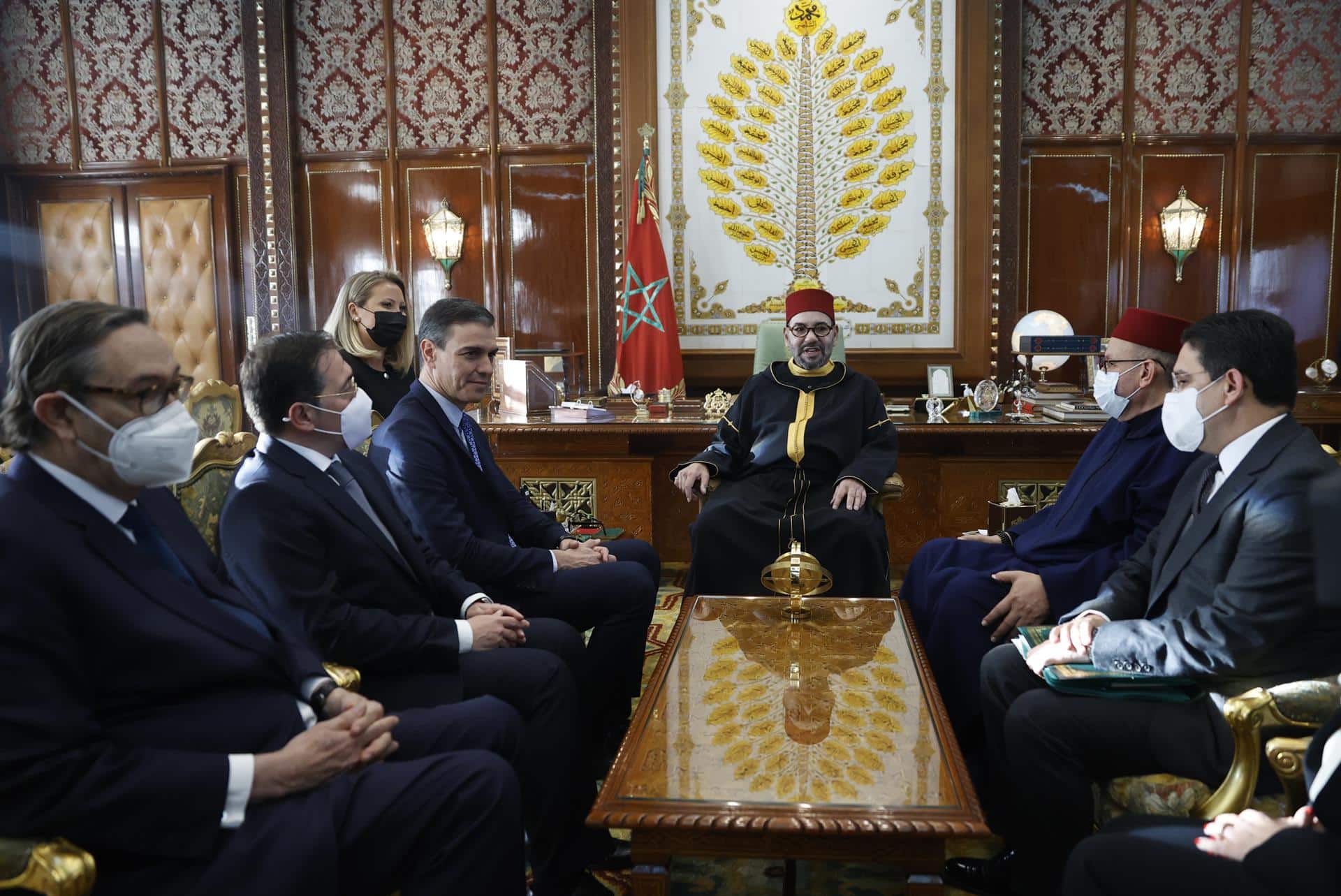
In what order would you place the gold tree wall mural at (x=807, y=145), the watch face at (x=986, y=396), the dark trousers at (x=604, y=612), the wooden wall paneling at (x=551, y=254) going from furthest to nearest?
the wooden wall paneling at (x=551, y=254)
the gold tree wall mural at (x=807, y=145)
the watch face at (x=986, y=396)
the dark trousers at (x=604, y=612)

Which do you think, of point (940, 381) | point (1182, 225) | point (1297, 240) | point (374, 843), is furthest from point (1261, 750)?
point (1297, 240)

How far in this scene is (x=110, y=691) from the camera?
145 centimetres

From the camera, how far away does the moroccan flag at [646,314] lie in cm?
584

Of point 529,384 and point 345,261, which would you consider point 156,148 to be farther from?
point 529,384

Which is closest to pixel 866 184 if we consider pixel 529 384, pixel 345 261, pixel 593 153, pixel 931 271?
pixel 931 271

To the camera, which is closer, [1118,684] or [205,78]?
[1118,684]

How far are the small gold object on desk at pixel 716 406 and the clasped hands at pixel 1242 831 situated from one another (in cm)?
363

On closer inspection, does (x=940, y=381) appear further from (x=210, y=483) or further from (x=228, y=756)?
(x=228, y=756)

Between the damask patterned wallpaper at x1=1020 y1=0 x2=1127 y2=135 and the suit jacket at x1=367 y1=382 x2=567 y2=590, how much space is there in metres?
5.14

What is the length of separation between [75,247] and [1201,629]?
824cm

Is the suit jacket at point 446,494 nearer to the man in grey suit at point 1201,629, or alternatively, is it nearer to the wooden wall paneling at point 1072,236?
the man in grey suit at point 1201,629

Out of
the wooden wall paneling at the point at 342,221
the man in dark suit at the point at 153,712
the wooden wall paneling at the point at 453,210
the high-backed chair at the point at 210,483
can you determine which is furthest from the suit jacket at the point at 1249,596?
the wooden wall paneling at the point at 342,221

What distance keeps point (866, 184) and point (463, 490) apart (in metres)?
4.06

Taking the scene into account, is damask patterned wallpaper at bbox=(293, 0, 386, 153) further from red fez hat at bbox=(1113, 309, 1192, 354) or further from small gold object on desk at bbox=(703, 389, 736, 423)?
red fez hat at bbox=(1113, 309, 1192, 354)
